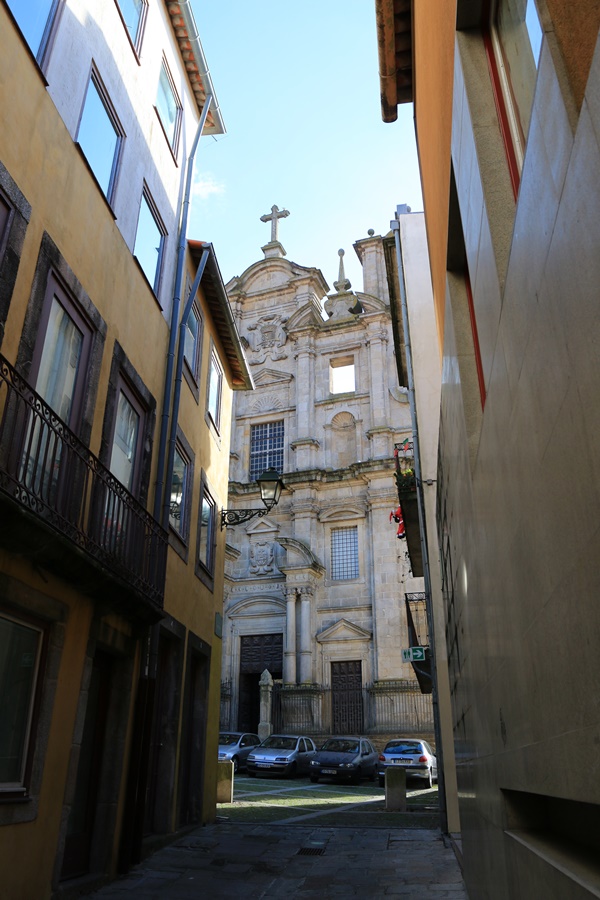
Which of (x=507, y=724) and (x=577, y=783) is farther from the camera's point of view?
(x=507, y=724)

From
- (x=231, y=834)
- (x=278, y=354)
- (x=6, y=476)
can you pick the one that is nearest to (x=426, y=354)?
(x=231, y=834)

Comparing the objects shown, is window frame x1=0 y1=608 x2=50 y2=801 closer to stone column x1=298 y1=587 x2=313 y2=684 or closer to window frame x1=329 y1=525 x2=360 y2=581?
stone column x1=298 y1=587 x2=313 y2=684

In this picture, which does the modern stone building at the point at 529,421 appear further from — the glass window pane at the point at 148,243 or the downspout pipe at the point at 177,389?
the glass window pane at the point at 148,243

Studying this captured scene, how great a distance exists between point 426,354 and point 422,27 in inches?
336

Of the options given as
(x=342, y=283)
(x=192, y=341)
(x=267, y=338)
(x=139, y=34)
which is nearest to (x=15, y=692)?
(x=192, y=341)

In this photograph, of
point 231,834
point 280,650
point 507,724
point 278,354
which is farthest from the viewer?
point 278,354

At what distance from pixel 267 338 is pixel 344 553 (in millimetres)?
12324

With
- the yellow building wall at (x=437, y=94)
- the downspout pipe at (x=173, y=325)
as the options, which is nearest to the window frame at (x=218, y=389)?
the downspout pipe at (x=173, y=325)

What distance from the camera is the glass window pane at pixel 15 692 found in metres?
5.86

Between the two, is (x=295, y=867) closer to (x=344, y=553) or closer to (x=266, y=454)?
(x=344, y=553)

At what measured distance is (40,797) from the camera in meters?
6.15

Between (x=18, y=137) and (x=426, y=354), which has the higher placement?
(x=426, y=354)

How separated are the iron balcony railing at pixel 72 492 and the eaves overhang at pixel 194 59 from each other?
27.1 ft

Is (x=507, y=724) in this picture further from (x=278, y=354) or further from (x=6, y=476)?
(x=278, y=354)
